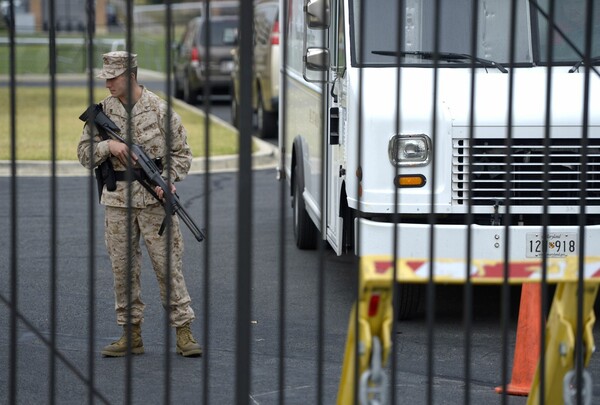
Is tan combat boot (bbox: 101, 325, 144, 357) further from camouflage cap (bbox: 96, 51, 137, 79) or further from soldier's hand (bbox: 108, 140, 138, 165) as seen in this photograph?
camouflage cap (bbox: 96, 51, 137, 79)

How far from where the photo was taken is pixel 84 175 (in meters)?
14.6

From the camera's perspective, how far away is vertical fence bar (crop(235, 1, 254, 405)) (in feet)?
12.3

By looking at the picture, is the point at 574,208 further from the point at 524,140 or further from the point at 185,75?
the point at 185,75

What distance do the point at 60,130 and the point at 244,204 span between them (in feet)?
52.1

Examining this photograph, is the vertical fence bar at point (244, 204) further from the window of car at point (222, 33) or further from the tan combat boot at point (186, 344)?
the window of car at point (222, 33)

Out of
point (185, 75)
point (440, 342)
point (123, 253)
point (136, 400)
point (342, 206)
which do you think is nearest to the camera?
point (136, 400)

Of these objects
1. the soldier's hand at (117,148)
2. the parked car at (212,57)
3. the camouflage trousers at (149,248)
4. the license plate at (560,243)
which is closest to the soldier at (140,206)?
the camouflage trousers at (149,248)

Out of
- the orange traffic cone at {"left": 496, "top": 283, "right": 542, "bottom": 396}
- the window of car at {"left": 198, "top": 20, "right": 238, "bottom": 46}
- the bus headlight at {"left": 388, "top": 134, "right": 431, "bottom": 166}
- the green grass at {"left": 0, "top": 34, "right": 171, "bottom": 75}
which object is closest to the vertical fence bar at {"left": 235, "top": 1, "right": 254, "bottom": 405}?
the orange traffic cone at {"left": 496, "top": 283, "right": 542, "bottom": 396}

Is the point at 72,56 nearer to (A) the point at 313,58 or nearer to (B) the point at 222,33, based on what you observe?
(B) the point at 222,33

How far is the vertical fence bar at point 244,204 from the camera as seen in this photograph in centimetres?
374

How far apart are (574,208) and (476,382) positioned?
1.38 meters

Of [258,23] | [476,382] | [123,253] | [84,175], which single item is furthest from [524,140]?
[258,23]

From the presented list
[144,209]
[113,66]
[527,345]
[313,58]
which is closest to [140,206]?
[144,209]

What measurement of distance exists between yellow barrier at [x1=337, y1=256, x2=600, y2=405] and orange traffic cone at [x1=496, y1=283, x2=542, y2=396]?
198 cm
